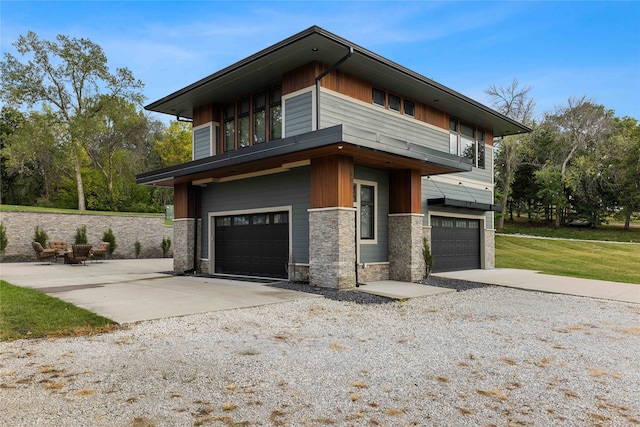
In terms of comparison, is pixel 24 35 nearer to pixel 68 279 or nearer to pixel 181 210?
pixel 181 210

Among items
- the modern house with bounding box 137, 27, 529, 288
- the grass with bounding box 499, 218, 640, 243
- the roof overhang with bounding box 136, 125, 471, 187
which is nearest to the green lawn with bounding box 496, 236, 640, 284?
the modern house with bounding box 137, 27, 529, 288

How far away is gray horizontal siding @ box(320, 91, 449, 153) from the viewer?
11.1 meters

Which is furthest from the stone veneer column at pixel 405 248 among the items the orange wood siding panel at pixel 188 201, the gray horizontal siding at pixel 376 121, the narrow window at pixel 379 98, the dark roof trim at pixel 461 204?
the orange wood siding panel at pixel 188 201

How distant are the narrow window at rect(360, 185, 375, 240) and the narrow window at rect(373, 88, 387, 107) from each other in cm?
278

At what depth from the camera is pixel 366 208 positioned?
12.1m

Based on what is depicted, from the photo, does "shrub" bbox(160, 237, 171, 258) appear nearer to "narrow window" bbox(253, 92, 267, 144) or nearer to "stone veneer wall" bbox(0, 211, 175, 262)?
"stone veneer wall" bbox(0, 211, 175, 262)

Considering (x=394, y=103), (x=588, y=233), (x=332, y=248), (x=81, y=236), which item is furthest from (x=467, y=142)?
(x=588, y=233)

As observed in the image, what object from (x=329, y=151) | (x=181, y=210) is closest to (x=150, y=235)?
(x=181, y=210)

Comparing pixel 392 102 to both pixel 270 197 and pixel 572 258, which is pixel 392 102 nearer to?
pixel 270 197

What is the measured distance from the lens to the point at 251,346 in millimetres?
5316

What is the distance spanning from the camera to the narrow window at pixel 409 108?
1386 cm

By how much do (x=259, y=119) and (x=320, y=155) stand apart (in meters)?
3.67

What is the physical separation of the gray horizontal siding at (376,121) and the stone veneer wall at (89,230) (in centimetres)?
939

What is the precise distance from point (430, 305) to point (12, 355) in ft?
23.9
